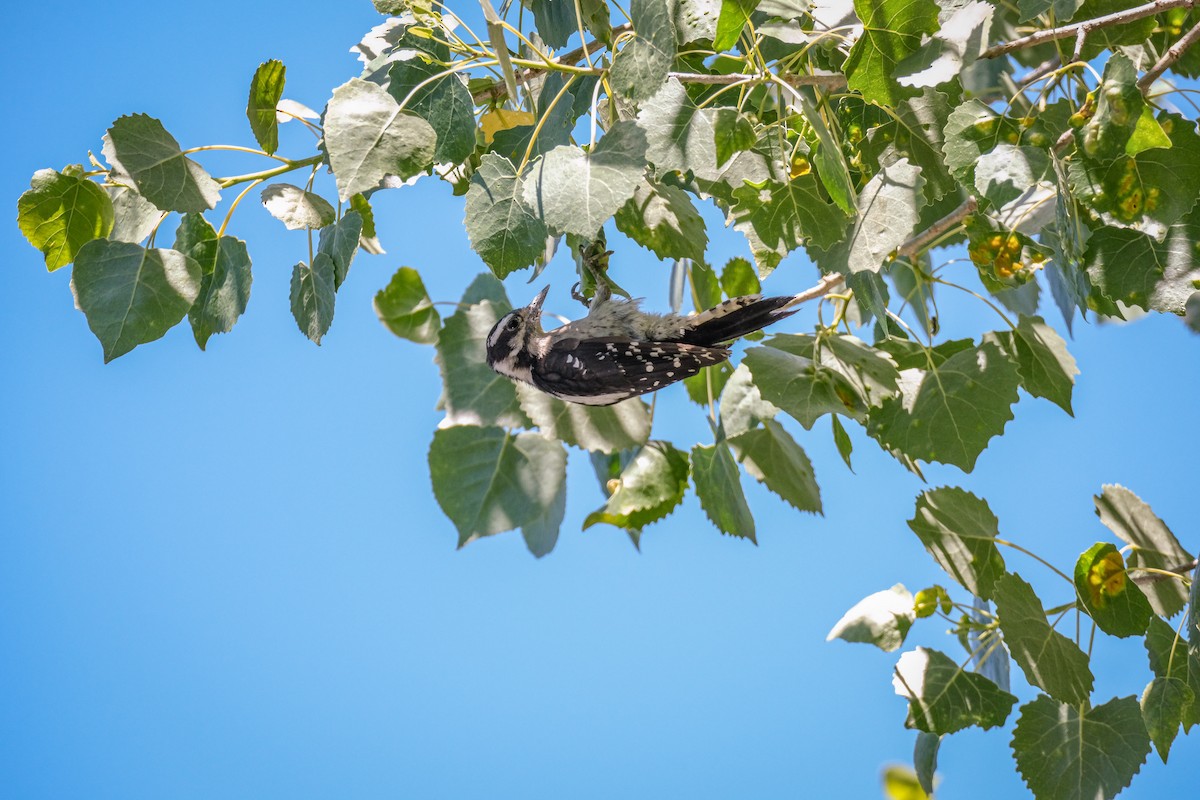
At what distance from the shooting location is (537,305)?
102cm

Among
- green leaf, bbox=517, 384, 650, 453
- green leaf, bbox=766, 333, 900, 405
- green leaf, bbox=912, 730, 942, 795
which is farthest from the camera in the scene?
green leaf, bbox=912, 730, 942, 795

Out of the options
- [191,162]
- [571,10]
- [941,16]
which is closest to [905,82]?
[941,16]

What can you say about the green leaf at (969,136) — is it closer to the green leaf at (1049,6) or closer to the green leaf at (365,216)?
the green leaf at (1049,6)

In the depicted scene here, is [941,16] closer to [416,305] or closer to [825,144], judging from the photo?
[825,144]

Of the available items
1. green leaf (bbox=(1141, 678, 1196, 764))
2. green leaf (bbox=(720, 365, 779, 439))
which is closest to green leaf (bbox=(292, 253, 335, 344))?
green leaf (bbox=(720, 365, 779, 439))

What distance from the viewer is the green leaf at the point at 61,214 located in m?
0.81

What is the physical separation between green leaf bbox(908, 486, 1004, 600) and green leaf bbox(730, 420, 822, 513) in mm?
97

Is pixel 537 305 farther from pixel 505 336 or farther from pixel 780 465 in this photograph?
pixel 780 465

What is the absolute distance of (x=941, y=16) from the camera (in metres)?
0.76

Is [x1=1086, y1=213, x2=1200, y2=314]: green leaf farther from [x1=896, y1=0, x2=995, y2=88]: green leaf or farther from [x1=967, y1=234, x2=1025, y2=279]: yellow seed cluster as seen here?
[x1=896, y1=0, x2=995, y2=88]: green leaf

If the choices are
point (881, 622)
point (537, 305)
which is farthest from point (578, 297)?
point (881, 622)

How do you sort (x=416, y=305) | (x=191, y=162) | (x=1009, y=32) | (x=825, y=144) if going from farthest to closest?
(x=1009, y=32) → (x=416, y=305) → (x=191, y=162) → (x=825, y=144)

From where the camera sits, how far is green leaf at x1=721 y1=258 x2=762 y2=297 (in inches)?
42.4

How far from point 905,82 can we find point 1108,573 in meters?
0.45
